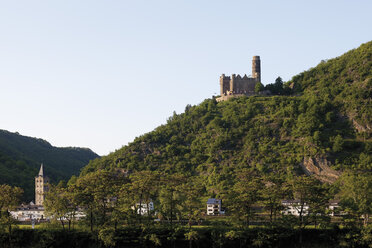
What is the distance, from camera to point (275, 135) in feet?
457

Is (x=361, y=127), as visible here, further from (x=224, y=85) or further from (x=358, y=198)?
(x=358, y=198)

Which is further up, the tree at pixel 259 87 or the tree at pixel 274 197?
the tree at pixel 259 87

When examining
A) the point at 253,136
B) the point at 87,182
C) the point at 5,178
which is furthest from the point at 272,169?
the point at 5,178

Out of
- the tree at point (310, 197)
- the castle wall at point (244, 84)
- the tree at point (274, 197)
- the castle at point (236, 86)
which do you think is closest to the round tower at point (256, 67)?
the castle at point (236, 86)

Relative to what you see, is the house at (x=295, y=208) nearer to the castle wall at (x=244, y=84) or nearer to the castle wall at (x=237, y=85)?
the castle wall at (x=237, y=85)

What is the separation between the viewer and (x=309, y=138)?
128m

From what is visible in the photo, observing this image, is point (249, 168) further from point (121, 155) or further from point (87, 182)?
point (87, 182)

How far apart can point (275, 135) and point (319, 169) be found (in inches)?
896

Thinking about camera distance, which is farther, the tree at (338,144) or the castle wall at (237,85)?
the castle wall at (237,85)

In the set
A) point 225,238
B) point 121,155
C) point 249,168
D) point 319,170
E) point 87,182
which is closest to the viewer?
point 225,238

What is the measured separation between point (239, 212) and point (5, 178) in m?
89.0

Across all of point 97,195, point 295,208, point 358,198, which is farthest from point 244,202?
point 97,195

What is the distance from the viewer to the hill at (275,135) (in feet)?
402

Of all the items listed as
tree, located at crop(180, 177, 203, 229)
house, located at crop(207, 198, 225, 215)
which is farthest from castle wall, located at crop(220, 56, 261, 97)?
tree, located at crop(180, 177, 203, 229)
